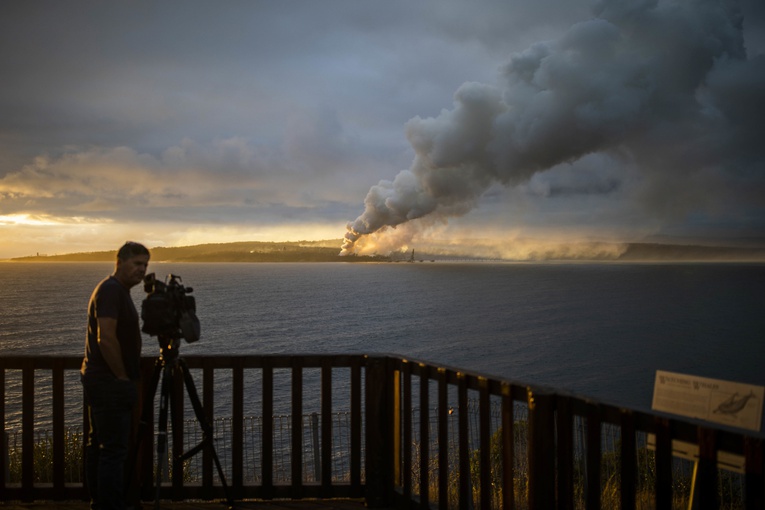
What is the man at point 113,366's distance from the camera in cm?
383

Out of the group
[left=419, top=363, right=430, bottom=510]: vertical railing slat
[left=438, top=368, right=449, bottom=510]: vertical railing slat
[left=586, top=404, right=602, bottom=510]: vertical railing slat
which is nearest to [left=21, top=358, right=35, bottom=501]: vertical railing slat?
[left=419, top=363, right=430, bottom=510]: vertical railing slat

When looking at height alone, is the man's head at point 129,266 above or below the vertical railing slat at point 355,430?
above

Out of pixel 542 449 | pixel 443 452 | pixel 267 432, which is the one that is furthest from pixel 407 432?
pixel 542 449

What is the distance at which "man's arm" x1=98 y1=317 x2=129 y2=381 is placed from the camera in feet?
12.5

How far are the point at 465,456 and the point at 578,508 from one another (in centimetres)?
763

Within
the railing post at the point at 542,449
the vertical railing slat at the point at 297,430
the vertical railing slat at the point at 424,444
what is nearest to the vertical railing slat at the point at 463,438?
the vertical railing slat at the point at 424,444

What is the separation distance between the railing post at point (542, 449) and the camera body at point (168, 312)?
2121 millimetres

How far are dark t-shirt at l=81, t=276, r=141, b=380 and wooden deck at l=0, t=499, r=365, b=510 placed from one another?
1254mm

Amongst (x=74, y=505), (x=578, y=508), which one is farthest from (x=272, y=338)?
(x=74, y=505)

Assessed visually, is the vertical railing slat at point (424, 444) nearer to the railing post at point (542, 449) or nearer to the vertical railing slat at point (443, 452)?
the vertical railing slat at point (443, 452)

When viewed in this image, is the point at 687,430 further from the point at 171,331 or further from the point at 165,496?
the point at 165,496

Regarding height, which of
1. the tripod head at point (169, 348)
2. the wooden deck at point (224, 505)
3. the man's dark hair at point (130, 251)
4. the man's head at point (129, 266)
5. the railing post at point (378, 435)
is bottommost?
the wooden deck at point (224, 505)

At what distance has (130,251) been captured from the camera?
4.02 metres

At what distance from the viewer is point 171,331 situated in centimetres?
402
